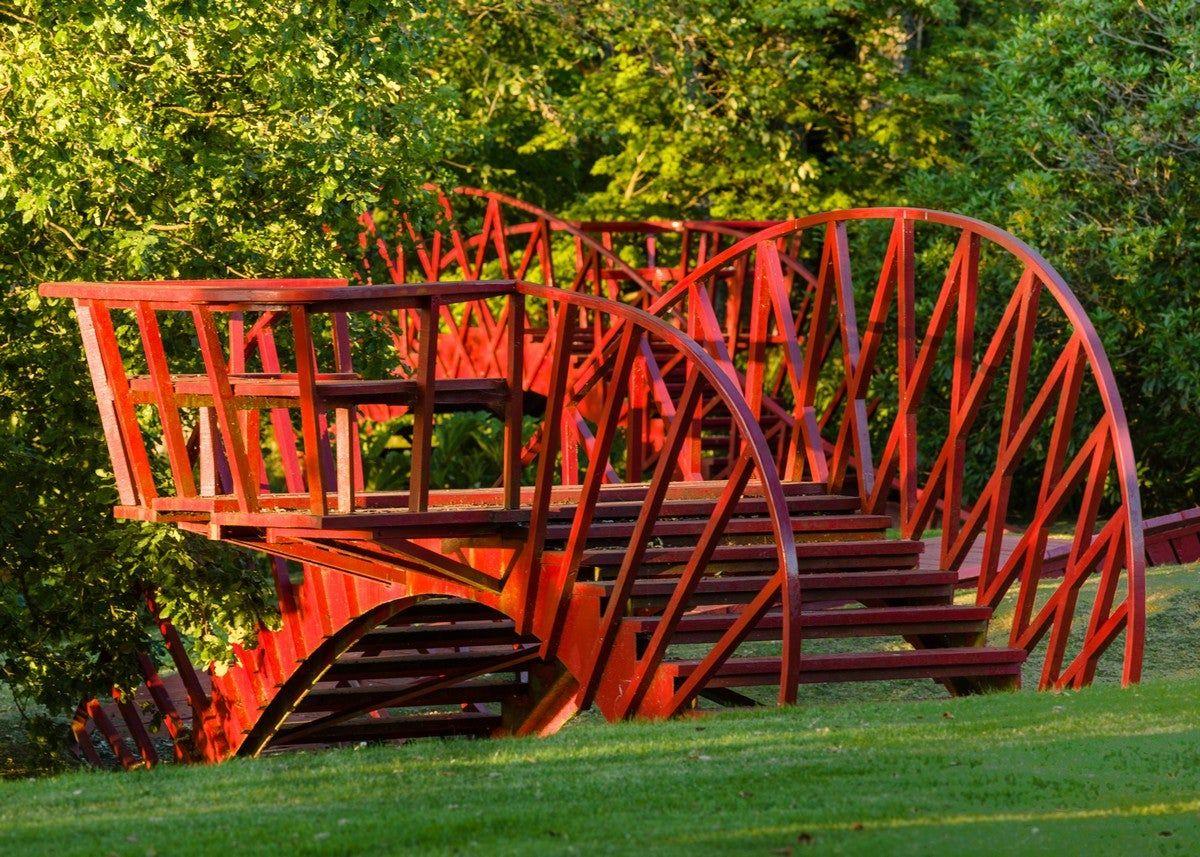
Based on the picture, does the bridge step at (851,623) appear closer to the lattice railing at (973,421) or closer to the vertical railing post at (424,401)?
the lattice railing at (973,421)

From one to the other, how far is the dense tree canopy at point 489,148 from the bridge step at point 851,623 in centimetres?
380

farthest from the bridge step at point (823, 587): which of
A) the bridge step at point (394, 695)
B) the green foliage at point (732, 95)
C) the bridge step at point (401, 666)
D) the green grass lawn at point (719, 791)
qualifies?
the green foliage at point (732, 95)

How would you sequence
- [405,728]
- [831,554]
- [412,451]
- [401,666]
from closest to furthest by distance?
1. [412,451]
2. [831,554]
3. [401,666]
4. [405,728]

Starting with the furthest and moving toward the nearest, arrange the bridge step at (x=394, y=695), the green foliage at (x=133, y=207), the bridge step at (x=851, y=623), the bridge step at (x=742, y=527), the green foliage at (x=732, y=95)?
the green foliage at (x=732, y=95) → the bridge step at (x=394, y=695) → the green foliage at (x=133, y=207) → the bridge step at (x=742, y=527) → the bridge step at (x=851, y=623)

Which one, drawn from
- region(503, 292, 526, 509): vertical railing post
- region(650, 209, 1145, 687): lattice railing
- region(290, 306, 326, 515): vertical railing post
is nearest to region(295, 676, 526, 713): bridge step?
region(650, 209, 1145, 687): lattice railing

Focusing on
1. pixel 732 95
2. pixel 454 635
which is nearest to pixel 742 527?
pixel 454 635

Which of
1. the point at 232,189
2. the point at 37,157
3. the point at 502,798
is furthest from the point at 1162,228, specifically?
the point at 502,798

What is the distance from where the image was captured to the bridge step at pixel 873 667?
9.41 m

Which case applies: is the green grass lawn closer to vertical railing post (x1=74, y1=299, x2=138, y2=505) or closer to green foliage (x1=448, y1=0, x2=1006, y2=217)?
vertical railing post (x1=74, y1=299, x2=138, y2=505)

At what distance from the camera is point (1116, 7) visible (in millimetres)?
18531

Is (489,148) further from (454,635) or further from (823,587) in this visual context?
(823,587)

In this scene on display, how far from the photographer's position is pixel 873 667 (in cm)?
953

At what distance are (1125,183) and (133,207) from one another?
9944mm

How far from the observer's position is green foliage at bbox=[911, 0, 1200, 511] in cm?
1794
